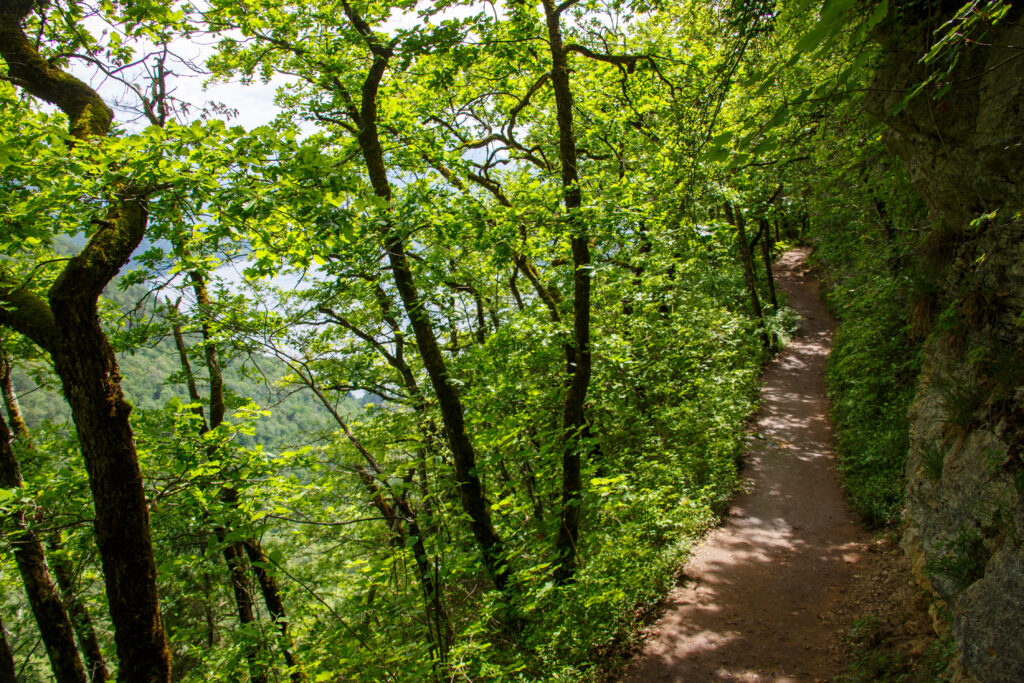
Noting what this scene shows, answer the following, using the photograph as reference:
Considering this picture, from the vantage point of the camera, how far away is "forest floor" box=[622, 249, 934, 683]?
17.9 ft

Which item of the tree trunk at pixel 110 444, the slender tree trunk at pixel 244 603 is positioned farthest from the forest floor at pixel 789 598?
the tree trunk at pixel 110 444

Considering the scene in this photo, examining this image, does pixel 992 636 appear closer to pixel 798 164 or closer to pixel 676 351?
pixel 676 351

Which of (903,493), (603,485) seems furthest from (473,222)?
(903,493)

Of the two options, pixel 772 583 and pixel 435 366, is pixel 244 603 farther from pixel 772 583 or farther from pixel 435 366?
pixel 772 583

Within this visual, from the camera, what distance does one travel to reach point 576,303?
20.7 ft

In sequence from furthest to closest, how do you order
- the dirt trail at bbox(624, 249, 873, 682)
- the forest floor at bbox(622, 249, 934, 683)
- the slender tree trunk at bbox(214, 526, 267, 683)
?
the dirt trail at bbox(624, 249, 873, 682), the forest floor at bbox(622, 249, 934, 683), the slender tree trunk at bbox(214, 526, 267, 683)

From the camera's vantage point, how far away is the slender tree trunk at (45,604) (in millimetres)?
5215

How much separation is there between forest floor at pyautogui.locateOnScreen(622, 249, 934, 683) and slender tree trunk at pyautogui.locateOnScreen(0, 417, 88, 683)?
5666 mm

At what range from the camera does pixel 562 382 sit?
26.8 feet

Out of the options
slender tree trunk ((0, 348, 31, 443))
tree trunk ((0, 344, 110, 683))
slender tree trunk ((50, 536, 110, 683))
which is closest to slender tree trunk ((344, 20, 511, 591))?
slender tree trunk ((50, 536, 110, 683))

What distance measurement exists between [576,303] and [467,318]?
10.9 ft

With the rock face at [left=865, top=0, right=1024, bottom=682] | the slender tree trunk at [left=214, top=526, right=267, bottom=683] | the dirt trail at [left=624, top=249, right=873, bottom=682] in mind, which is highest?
the rock face at [left=865, top=0, right=1024, bottom=682]

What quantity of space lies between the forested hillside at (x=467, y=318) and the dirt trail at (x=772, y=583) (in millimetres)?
462

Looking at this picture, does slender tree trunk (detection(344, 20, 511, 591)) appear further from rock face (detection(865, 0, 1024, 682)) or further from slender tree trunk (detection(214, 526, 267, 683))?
rock face (detection(865, 0, 1024, 682))
